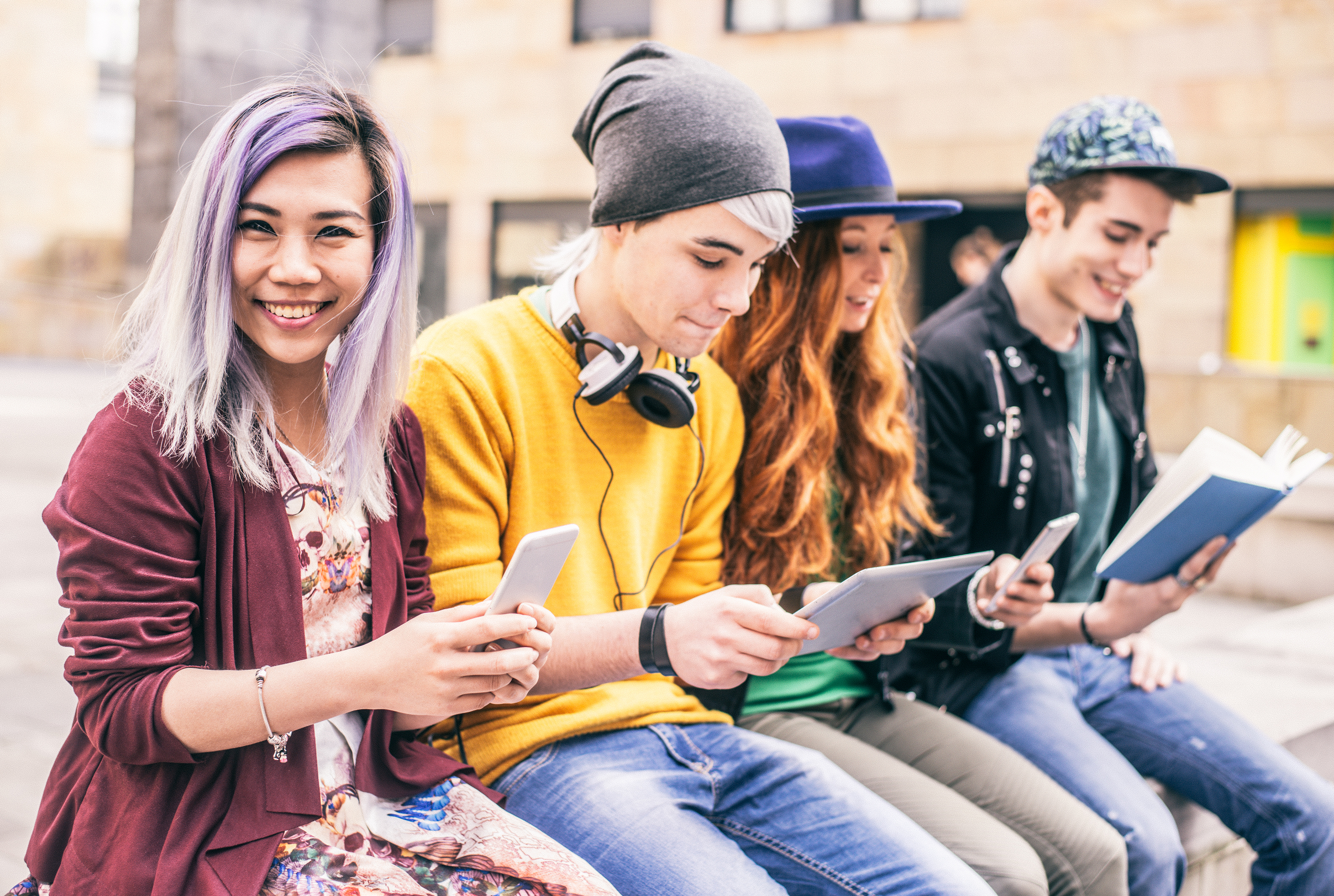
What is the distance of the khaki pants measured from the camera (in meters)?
2.25

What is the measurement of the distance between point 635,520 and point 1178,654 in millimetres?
3166

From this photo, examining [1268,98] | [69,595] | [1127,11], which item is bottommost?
[69,595]

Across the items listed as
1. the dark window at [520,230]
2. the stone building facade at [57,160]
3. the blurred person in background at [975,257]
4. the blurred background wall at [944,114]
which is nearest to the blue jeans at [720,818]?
the blurred background wall at [944,114]

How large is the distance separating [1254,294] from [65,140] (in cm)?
2373

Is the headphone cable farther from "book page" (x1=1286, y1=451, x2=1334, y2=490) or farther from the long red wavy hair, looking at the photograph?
"book page" (x1=1286, y1=451, x2=1334, y2=490)

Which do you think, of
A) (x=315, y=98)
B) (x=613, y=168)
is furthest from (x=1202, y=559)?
(x=315, y=98)

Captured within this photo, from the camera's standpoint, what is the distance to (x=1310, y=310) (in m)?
12.7

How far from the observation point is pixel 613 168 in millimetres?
2145

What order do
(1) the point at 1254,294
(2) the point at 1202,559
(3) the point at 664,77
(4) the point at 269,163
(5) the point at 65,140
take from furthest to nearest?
(5) the point at 65,140 → (1) the point at 1254,294 → (2) the point at 1202,559 → (3) the point at 664,77 → (4) the point at 269,163

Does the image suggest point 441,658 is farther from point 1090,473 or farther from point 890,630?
point 1090,473

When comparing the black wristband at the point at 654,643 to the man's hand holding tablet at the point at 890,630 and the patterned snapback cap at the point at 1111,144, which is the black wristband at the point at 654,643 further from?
the patterned snapback cap at the point at 1111,144

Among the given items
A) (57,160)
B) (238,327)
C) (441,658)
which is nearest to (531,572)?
(441,658)

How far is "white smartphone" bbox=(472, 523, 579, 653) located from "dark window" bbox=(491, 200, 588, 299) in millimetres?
14274

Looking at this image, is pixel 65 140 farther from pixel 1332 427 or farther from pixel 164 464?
pixel 164 464
